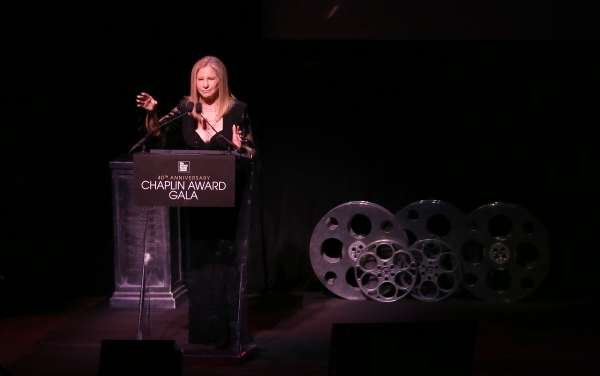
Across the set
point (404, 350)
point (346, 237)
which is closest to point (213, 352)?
point (346, 237)

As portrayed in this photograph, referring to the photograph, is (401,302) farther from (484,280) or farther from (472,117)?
(472,117)

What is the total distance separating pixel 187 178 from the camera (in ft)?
12.0

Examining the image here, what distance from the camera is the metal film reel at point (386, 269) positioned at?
17.3 feet

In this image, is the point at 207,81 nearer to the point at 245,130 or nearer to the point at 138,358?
the point at 245,130

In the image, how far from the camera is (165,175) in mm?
3680

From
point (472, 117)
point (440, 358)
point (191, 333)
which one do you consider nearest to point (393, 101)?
point (472, 117)

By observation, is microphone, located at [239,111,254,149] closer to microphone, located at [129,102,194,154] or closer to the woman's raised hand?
microphone, located at [129,102,194,154]

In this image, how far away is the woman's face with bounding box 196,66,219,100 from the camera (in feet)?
12.9

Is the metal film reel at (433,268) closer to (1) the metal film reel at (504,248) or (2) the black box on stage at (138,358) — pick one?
(1) the metal film reel at (504,248)

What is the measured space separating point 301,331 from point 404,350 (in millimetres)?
2130

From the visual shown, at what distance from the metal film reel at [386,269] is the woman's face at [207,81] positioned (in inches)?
71.6

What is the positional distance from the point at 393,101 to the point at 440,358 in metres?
3.12

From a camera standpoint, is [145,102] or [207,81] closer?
[145,102]

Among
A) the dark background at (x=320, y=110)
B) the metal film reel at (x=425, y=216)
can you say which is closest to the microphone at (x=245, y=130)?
the dark background at (x=320, y=110)
